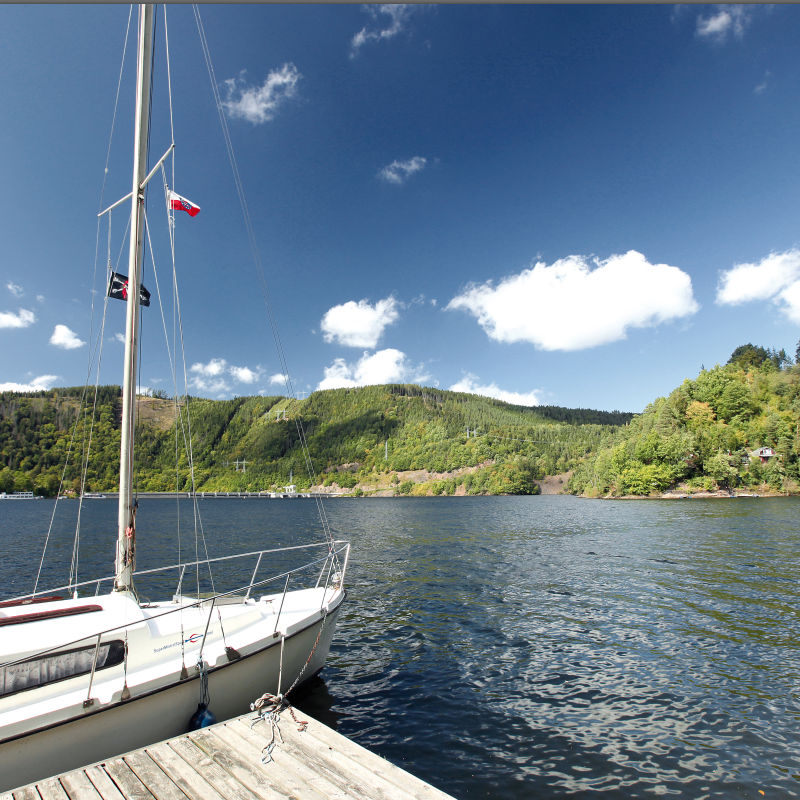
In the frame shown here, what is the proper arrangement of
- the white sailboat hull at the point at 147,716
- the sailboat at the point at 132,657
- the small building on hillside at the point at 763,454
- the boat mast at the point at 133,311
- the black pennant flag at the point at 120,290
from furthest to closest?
the small building on hillside at the point at 763,454
the black pennant flag at the point at 120,290
the boat mast at the point at 133,311
the sailboat at the point at 132,657
the white sailboat hull at the point at 147,716

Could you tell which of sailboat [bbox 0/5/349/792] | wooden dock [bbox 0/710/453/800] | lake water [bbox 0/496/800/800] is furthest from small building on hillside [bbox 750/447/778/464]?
wooden dock [bbox 0/710/453/800]

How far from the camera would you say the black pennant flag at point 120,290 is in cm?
1234

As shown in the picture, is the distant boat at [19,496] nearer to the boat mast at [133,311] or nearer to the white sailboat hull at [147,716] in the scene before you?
the boat mast at [133,311]

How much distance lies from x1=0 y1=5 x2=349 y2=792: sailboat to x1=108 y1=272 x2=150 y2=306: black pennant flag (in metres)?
0.55

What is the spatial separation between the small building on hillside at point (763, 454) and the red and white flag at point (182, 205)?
416 feet

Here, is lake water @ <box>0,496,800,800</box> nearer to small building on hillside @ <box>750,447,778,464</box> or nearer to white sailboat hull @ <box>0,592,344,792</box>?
white sailboat hull @ <box>0,592,344,792</box>

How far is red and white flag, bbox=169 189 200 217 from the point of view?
13.6 metres

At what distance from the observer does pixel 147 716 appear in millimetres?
7992

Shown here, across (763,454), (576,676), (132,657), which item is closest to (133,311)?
(132,657)

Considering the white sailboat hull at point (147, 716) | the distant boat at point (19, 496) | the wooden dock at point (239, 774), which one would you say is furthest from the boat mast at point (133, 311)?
the distant boat at point (19, 496)

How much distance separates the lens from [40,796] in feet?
18.4

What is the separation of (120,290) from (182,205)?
3.26 meters

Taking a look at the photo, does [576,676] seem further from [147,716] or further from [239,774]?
[147,716]

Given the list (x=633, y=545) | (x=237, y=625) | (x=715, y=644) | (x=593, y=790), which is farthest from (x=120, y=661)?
(x=633, y=545)
